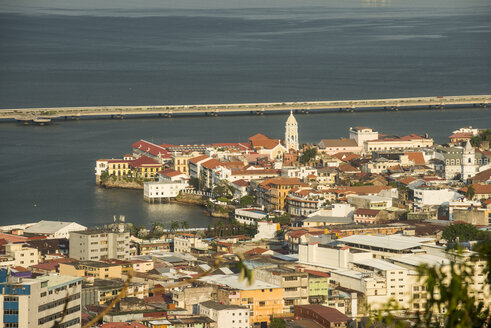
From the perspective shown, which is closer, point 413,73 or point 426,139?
point 426,139

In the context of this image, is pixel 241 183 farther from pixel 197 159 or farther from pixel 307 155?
pixel 307 155

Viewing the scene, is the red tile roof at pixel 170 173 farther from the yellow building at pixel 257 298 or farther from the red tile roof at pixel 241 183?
the yellow building at pixel 257 298

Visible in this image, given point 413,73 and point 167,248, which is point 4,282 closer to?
point 167,248

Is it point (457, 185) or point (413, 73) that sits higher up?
point (413, 73)

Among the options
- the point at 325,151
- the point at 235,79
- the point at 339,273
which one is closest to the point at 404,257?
the point at 339,273

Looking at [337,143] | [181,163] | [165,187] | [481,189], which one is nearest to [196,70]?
[337,143]
